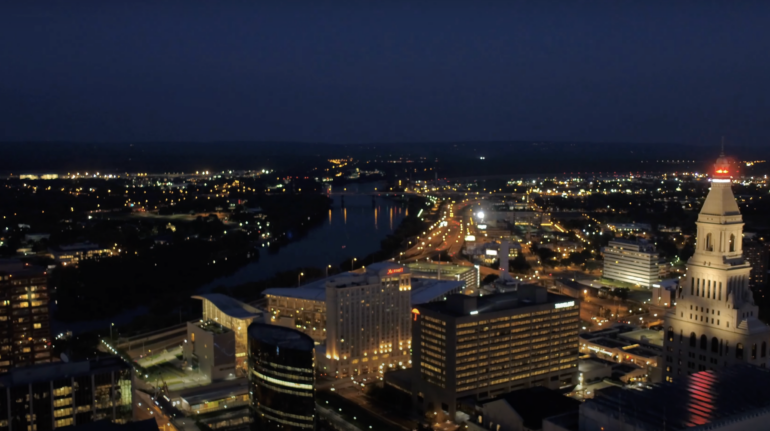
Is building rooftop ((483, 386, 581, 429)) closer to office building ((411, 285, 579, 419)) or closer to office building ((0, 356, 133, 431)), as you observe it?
office building ((411, 285, 579, 419))

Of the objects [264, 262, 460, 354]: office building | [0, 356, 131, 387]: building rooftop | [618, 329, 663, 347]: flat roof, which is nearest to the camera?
[0, 356, 131, 387]: building rooftop

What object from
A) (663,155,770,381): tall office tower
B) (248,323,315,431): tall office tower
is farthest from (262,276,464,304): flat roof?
(663,155,770,381): tall office tower

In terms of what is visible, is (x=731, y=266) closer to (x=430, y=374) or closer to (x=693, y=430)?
(x=693, y=430)

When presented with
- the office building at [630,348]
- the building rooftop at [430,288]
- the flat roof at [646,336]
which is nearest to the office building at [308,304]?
the building rooftop at [430,288]

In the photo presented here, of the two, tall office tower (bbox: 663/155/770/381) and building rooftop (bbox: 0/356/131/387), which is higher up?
tall office tower (bbox: 663/155/770/381)

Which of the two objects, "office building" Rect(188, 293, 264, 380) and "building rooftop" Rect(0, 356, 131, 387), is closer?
"building rooftop" Rect(0, 356, 131, 387)

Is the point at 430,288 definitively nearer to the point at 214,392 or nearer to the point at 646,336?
the point at 646,336

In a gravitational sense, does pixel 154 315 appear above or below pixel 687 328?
below

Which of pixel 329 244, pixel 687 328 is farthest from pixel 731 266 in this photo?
pixel 329 244
